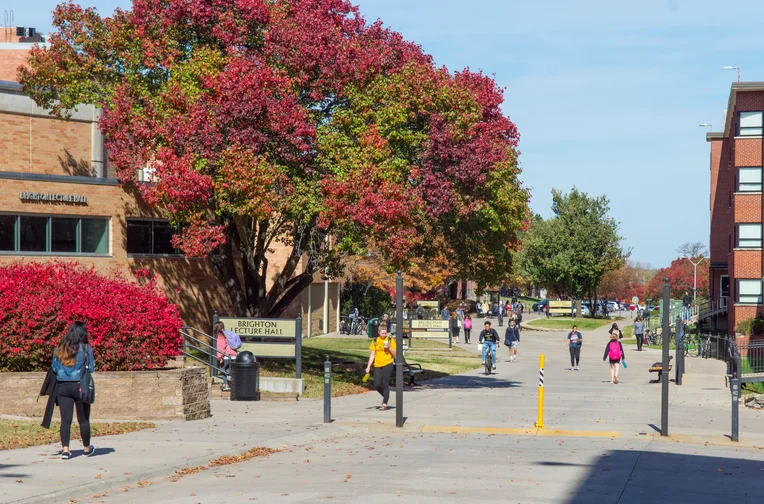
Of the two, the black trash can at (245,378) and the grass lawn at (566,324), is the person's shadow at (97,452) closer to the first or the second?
the black trash can at (245,378)

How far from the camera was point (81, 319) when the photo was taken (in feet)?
61.2

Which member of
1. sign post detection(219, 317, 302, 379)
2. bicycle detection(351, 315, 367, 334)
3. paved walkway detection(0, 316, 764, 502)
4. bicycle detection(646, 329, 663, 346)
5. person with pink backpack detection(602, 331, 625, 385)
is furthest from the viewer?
bicycle detection(646, 329, 663, 346)

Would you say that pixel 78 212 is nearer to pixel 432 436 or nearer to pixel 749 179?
pixel 432 436

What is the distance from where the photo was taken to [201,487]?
11883 mm

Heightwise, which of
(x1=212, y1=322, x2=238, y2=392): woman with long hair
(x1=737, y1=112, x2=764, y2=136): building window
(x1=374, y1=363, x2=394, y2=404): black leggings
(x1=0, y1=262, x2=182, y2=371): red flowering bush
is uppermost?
(x1=737, y1=112, x2=764, y2=136): building window

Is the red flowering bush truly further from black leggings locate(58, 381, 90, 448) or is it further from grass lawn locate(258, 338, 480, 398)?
grass lawn locate(258, 338, 480, 398)

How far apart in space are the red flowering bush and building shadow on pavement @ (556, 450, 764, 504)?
8.44 meters

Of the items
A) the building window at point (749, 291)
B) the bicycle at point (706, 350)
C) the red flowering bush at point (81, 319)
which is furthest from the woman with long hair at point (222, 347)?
the building window at point (749, 291)

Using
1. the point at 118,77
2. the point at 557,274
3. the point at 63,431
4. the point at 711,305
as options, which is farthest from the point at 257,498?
the point at 557,274

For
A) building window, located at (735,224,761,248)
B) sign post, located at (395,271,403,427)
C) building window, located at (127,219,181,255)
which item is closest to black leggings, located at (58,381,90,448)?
sign post, located at (395,271,403,427)

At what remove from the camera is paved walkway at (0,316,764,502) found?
1218cm

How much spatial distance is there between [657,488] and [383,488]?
323cm

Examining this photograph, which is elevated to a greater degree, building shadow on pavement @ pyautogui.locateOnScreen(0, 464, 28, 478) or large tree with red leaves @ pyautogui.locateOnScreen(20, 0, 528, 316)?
large tree with red leaves @ pyautogui.locateOnScreen(20, 0, 528, 316)

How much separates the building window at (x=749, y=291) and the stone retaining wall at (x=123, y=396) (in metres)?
39.0
